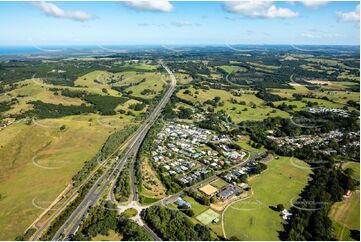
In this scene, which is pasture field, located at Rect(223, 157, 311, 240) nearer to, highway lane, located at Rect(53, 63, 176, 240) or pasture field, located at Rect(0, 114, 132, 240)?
highway lane, located at Rect(53, 63, 176, 240)

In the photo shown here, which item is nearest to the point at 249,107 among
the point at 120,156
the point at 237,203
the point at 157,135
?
the point at 157,135

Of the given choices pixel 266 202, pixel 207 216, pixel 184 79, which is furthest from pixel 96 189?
pixel 184 79

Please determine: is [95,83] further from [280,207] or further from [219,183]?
[280,207]

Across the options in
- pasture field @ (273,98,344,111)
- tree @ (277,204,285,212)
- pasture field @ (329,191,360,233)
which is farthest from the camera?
pasture field @ (273,98,344,111)

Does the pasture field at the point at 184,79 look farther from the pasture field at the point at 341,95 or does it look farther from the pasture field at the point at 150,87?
the pasture field at the point at 341,95

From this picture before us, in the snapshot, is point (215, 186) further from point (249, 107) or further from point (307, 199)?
point (249, 107)

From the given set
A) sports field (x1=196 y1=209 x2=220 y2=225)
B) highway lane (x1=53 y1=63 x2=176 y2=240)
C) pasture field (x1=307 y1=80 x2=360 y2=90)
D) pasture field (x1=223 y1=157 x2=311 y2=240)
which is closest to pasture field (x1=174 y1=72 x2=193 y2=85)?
highway lane (x1=53 y1=63 x2=176 y2=240)
